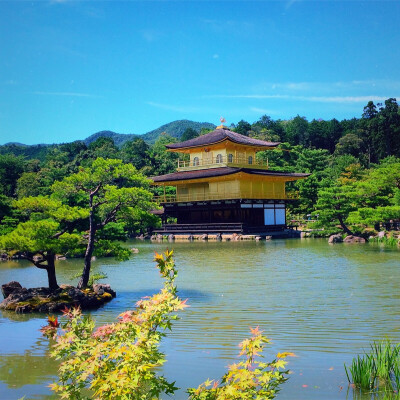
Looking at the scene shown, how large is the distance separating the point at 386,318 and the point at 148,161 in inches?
1737

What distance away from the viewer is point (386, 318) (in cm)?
820

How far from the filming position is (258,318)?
8.48 meters

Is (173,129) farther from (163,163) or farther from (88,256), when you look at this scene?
(88,256)

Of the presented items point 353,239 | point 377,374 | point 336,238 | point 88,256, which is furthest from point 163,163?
point 377,374

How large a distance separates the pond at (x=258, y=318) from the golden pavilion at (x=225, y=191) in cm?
1556

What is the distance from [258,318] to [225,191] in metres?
25.5

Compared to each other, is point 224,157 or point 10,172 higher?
point 10,172

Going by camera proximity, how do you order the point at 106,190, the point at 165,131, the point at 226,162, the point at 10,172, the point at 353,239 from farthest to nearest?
the point at 165,131 < the point at 10,172 < the point at 226,162 < the point at 353,239 < the point at 106,190

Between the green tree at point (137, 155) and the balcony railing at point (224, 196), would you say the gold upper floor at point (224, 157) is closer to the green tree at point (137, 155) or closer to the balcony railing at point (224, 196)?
the balcony railing at point (224, 196)

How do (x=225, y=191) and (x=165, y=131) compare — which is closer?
(x=225, y=191)

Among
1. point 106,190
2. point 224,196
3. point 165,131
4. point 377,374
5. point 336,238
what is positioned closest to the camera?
point 377,374

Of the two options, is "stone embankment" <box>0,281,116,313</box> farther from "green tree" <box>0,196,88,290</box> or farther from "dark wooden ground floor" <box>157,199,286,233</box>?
"dark wooden ground floor" <box>157,199,286,233</box>

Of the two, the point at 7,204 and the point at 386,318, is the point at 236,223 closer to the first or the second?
the point at 7,204

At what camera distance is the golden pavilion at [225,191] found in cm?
3250
